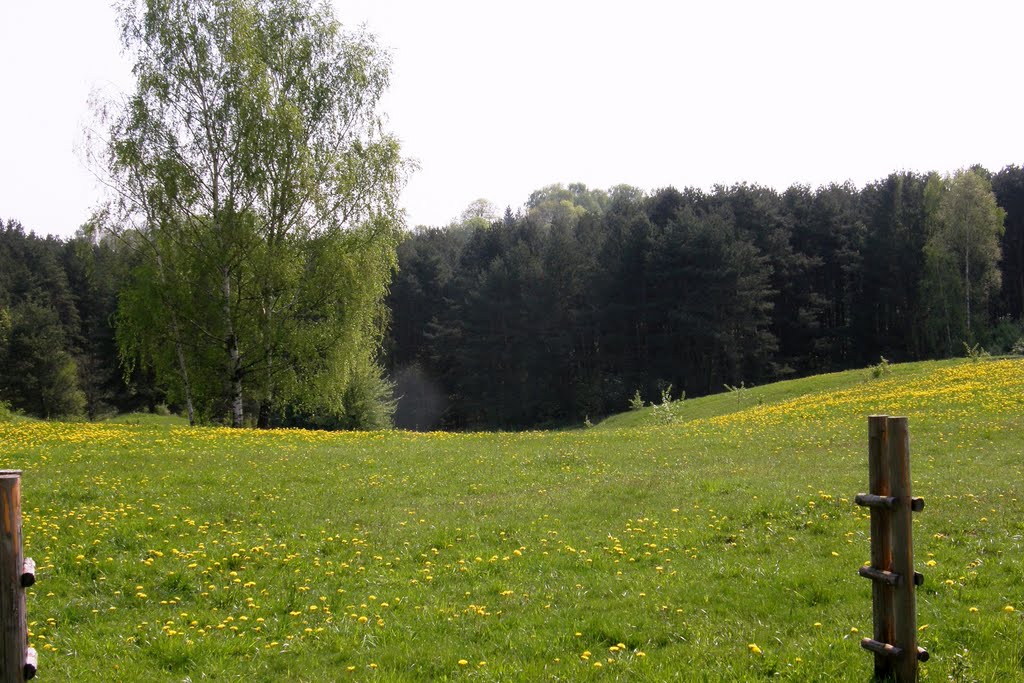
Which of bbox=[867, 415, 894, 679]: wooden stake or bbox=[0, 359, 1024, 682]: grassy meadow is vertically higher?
bbox=[867, 415, 894, 679]: wooden stake

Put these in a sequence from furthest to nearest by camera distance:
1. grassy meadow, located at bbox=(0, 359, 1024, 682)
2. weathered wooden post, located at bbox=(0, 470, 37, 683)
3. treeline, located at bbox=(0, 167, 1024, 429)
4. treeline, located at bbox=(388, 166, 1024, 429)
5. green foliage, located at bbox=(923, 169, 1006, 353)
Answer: treeline, located at bbox=(0, 167, 1024, 429)
treeline, located at bbox=(388, 166, 1024, 429)
green foliage, located at bbox=(923, 169, 1006, 353)
grassy meadow, located at bbox=(0, 359, 1024, 682)
weathered wooden post, located at bbox=(0, 470, 37, 683)

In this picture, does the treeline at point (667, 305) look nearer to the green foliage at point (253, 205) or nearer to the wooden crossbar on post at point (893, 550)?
the green foliage at point (253, 205)

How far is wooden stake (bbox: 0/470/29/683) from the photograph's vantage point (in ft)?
14.3

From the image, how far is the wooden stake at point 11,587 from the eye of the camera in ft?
14.3

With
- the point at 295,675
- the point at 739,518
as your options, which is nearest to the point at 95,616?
the point at 295,675

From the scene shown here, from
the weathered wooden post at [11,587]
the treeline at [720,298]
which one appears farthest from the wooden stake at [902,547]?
the treeline at [720,298]

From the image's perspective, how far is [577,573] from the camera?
9.66m

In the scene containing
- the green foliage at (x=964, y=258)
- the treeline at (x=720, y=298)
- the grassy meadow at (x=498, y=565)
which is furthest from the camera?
the treeline at (x=720, y=298)

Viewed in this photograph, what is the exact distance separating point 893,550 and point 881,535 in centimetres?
13

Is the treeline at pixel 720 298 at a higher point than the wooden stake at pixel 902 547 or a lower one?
higher

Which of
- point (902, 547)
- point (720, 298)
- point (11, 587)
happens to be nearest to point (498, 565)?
point (902, 547)

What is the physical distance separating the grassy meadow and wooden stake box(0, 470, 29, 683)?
2718 millimetres

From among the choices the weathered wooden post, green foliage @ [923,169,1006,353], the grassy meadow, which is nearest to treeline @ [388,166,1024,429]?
green foliage @ [923,169,1006,353]

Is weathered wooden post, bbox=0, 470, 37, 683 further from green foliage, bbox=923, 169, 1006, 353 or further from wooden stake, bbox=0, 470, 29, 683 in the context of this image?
green foliage, bbox=923, 169, 1006, 353
